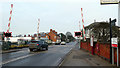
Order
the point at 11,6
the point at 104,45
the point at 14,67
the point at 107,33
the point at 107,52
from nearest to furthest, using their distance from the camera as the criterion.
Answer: the point at 14,67 → the point at 107,52 → the point at 104,45 → the point at 11,6 → the point at 107,33

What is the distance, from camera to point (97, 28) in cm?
2427

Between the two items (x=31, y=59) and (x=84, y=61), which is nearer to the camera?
(x=84, y=61)

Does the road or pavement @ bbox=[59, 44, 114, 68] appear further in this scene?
the road

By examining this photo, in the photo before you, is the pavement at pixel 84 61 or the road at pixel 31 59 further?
the road at pixel 31 59

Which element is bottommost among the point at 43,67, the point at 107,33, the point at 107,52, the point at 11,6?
the point at 43,67

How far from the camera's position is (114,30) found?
2380 centimetres

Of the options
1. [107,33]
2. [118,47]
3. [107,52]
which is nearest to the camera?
[118,47]

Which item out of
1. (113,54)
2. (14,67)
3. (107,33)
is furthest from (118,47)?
(107,33)

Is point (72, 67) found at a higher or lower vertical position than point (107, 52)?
lower

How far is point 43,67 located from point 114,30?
18.9m

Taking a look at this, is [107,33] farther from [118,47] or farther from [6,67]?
Result: [6,67]

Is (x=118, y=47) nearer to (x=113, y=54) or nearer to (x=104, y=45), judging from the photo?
(x=113, y=54)

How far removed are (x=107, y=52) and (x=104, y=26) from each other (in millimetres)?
14210

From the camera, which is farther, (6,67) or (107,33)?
(107,33)
